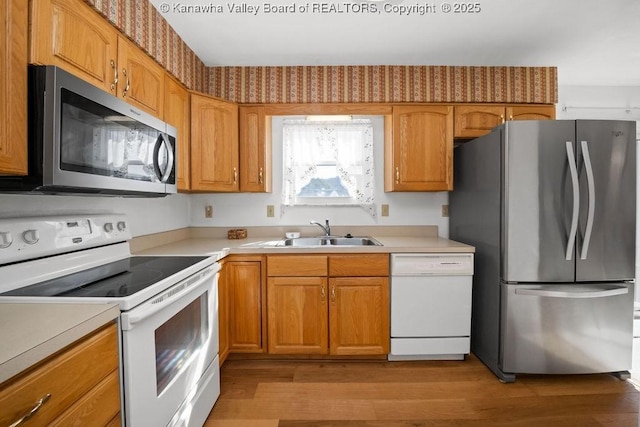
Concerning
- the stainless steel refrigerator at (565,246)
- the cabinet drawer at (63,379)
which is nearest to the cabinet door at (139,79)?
the cabinet drawer at (63,379)

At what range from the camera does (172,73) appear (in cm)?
206

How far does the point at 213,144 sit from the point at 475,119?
2.09 metres

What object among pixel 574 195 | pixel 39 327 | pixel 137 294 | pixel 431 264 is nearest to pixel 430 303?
pixel 431 264

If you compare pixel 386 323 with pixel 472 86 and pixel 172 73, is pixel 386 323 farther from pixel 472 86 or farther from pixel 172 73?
pixel 172 73

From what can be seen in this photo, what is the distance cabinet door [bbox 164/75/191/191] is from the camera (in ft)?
6.48

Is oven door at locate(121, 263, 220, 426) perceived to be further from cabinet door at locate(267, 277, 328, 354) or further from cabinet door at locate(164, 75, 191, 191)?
cabinet door at locate(164, 75, 191, 191)

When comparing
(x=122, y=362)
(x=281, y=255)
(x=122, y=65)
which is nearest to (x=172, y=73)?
(x=122, y=65)

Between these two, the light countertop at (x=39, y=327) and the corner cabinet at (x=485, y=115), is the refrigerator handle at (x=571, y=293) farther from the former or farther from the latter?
the light countertop at (x=39, y=327)

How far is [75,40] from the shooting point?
1.23 metres

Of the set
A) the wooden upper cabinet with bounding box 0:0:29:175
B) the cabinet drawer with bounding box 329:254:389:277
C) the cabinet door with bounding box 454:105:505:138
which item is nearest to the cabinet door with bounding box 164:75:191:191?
the wooden upper cabinet with bounding box 0:0:29:175

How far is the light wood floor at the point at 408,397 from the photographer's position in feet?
5.51

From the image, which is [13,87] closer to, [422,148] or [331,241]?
[331,241]

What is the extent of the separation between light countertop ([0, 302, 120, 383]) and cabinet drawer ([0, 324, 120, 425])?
0.09 ft

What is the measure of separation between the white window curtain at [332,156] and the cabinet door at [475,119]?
73cm
